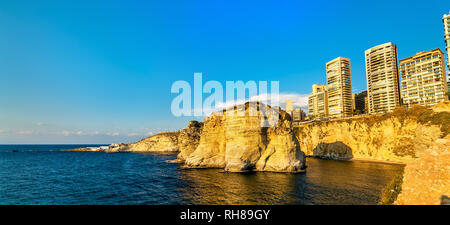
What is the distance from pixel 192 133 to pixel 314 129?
159 feet

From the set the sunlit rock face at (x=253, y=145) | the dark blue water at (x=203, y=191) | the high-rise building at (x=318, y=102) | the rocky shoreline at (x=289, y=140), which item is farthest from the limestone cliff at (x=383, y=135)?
the high-rise building at (x=318, y=102)

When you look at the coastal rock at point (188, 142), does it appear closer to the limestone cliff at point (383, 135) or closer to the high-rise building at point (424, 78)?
the limestone cliff at point (383, 135)

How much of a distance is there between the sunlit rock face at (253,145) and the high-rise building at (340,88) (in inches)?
3523

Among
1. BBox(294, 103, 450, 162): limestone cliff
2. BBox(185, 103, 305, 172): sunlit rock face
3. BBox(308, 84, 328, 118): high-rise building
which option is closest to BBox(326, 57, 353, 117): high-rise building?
BBox(308, 84, 328, 118): high-rise building

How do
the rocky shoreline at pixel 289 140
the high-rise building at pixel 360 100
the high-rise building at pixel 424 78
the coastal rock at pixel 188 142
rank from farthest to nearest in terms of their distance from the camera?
the high-rise building at pixel 360 100 < the high-rise building at pixel 424 78 < the coastal rock at pixel 188 142 < the rocky shoreline at pixel 289 140

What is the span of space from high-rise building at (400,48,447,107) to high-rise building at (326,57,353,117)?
2699 cm

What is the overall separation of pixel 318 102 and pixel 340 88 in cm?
2650

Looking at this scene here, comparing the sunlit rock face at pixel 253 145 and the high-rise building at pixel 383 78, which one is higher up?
the high-rise building at pixel 383 78

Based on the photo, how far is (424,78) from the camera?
85.9m

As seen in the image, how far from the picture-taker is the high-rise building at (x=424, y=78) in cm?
8144

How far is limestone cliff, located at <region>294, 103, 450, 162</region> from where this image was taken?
145 feet

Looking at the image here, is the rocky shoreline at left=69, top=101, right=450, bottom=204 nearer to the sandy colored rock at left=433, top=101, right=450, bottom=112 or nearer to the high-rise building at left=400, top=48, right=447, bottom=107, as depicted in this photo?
the sandy colored rock at left=433, top=101, right=450, bottom=112
